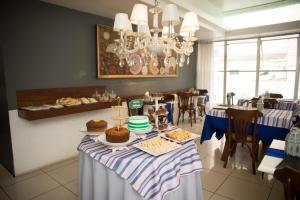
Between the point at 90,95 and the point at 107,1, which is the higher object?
the point at 107,1

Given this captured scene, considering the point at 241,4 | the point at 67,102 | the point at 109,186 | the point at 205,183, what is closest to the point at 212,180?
the point at 205,183

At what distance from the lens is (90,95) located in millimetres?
3521

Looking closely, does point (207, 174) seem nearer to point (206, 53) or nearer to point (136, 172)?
point (136, 172)

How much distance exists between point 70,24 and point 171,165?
9.23ft

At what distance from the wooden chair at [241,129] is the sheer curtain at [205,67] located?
3811 millimetres

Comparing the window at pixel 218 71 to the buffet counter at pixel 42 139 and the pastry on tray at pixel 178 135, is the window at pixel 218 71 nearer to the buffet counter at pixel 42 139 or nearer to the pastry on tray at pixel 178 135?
the buffet counter at pixel 42 139

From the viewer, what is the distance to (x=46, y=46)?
9.50ft

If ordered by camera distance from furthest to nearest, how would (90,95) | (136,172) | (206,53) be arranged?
(206,53) → (90,95) → (136,172)

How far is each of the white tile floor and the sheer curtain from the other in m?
3.77

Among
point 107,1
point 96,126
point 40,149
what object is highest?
point 107,1


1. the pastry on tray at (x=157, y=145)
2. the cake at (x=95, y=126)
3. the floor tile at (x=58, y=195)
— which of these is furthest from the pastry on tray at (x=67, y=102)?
the pastry on tray at (x=157, y=145)

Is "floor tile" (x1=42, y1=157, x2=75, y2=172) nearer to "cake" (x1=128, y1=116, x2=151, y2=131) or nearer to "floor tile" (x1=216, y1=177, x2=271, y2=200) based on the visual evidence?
"cake" (x1=128, y1=116, x2=151, y2=131)

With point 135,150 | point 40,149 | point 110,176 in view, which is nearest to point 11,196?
point 40,149

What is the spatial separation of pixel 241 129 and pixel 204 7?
10.2ft
